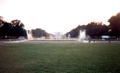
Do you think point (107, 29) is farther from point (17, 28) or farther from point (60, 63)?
point (60, 63)

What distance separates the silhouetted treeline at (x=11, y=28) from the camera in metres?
83.0

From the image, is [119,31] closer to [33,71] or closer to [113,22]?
[113,22]

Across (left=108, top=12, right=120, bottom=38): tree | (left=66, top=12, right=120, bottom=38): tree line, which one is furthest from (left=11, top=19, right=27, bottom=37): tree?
(left=108, top=12, right=120, bottom=38): tree

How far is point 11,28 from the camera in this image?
88000 millimetres

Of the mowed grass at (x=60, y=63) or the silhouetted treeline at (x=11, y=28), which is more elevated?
the silhouetted treeline at (x=11, y=28)

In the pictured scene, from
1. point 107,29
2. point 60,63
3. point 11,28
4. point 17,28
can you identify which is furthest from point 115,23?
point 60,63

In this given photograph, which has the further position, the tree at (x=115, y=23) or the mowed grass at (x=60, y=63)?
the tree at (x=115, y=23)

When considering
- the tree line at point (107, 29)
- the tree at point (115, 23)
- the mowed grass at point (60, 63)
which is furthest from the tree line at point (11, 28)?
the mowed grass at point (60, 63)

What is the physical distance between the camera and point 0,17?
83.4 metres

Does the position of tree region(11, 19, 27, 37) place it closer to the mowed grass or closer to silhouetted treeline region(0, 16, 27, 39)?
silhouetted treeline region(0, 16, 27, 39)

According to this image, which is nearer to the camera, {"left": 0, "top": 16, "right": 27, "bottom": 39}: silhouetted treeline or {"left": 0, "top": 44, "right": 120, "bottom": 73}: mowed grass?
{"left": 0, "top": 44, "right": 120, "bottom": 73}: mowed grass

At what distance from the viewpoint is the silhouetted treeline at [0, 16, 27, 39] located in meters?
83.0

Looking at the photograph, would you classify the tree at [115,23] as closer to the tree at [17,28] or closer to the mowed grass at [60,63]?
the mowed grass at [60,63]

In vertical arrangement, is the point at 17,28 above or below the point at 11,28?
above
